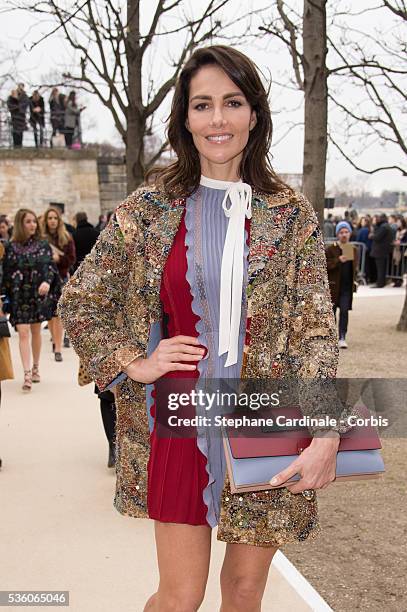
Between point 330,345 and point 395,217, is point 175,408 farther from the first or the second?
point 395,217

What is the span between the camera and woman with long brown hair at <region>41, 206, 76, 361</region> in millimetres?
9406

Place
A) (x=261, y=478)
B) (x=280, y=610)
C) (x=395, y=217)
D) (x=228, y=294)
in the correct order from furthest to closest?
(x=395, y=217) → (x=280, y=610) → (x=228, y=294) → (x=261, y=478)

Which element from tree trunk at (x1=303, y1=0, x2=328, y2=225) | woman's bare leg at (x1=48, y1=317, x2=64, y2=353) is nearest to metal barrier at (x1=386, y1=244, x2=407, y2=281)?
woman's bare leg at (x1=48, y1=317, x2=64, y2=353)

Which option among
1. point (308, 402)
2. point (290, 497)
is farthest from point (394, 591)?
point (308, 402)

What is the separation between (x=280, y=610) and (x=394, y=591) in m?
0.65

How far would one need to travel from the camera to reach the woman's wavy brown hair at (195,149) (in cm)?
234

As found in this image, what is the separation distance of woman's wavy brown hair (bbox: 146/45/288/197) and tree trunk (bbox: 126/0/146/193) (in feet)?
22.7

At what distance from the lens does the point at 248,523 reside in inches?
86.4

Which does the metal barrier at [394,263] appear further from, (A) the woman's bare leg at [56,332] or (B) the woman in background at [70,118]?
(A) the woman's bare leg at [56,332]

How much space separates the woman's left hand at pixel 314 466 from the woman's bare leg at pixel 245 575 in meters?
0.32

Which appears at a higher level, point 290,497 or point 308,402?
point 308,402

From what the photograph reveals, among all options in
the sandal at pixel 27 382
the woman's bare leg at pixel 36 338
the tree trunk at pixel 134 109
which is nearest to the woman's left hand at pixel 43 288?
the woman's bare leg at pixel 36 338

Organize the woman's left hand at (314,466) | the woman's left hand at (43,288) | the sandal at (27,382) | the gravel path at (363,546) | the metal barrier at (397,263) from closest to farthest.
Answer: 1. the woman's left hand at (314,466)
2. the gravel path at (363,546)
3. the sandal at (27,382)
4. the woman's left hand at (43,288)
5. the metal barrier at (397,263)

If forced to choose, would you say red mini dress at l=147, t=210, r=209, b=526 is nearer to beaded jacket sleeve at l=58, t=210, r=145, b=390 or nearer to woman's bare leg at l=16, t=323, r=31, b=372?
beaded jacket sleeve at l=58, t=210, r=145, b=390
